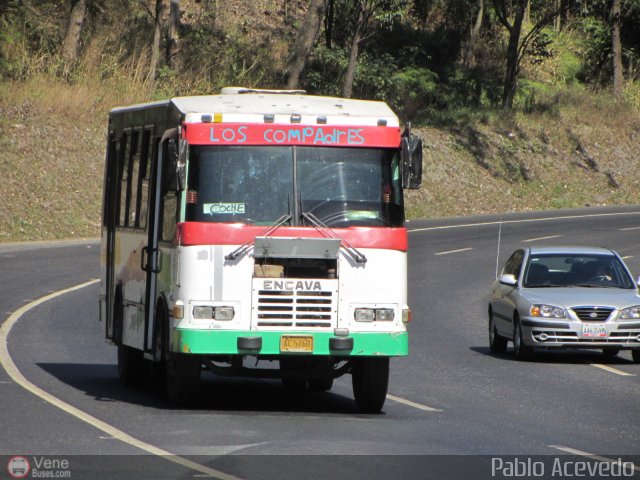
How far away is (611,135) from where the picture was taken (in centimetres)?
5800

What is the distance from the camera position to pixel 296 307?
12.9m

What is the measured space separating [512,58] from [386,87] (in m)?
5.04

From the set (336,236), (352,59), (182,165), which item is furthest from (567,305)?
(352,59)

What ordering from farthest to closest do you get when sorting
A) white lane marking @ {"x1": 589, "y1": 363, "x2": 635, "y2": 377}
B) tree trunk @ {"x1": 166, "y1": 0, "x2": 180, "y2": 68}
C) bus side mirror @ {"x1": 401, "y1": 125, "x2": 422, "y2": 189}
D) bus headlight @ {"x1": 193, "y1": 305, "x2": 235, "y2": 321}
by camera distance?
tree trunk @ {"x1": 166, "y1": 0, "x2": 180, "y2": 68} < white lane marking @ {"x1": 589, "y1": 363, "x2": 635, "y2": 377} < bus side mirror @ {"x1": 401, "y1": 125, "x2": 422, "y2": 189} < bus headlight @ {"x1": 193, "y1": 305, "x2": 235, "y2": 321}

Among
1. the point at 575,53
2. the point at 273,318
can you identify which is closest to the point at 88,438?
the point at 273,318

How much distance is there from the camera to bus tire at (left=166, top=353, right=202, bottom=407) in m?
13.0

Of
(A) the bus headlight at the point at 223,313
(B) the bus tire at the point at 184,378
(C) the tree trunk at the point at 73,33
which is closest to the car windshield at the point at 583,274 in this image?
(B) the bus tire at the point at 184,378

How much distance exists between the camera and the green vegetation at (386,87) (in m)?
42.9

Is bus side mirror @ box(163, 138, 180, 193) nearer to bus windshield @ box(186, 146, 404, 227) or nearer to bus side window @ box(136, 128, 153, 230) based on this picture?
bus windshield @ box(186, 146, 404, 227)

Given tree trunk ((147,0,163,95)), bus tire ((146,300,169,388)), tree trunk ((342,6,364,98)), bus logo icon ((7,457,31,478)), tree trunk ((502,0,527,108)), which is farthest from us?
tree trunk ((502,0,527,108))

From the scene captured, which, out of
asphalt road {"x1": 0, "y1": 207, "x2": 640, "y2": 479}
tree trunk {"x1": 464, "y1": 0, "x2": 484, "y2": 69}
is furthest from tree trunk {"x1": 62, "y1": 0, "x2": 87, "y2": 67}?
asphalt road {"x1": 0, "y1": 207, "x2": 640, "y2": 479}

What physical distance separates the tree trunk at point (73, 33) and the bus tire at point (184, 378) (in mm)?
35061

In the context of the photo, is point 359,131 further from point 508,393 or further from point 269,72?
point 269,72

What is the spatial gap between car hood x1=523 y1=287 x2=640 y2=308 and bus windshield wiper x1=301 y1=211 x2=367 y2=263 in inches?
263
